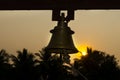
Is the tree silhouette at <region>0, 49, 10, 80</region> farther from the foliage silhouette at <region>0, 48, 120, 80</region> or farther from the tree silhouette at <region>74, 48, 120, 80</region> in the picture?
the tree silhouette at <region>74, 48, 120, 80</region>

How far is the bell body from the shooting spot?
499 centimetres

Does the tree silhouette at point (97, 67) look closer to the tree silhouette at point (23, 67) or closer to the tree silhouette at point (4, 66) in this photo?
the tree silhouette at point (23, 67)

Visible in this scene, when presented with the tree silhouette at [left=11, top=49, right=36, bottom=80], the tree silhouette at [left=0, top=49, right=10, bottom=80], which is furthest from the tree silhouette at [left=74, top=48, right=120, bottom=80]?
the tree silhouette at [left=0, top=49, right=10, bottom=80]

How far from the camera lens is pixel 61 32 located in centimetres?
505

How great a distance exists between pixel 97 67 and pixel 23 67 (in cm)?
754

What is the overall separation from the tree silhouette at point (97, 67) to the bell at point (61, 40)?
3316 cm

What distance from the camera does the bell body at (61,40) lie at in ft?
16.4

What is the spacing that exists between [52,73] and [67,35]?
1287 inches

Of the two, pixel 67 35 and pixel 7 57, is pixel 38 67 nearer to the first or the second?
pixel 7 57
